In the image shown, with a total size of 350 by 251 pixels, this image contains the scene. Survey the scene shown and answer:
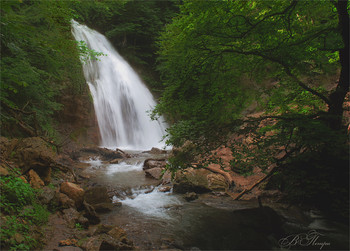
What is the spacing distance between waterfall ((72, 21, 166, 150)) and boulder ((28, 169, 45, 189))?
982cm

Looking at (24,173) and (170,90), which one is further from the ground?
(170,90)

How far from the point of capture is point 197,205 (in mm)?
5980

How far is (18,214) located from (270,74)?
16.0 ft

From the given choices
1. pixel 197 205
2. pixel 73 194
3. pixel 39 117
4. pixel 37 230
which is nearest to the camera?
pixel 37 230

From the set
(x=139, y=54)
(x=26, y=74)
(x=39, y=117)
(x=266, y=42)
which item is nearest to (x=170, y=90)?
(x=266, y=42)

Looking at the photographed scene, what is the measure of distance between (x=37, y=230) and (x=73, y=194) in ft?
4.88

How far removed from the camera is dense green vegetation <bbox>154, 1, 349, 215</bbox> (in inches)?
115

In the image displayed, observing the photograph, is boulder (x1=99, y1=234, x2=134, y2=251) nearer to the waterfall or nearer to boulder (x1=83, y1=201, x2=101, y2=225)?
boulder (x1=83, y1=201, x2=101, y2=225)

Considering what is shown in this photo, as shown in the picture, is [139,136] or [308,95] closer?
[308,95]

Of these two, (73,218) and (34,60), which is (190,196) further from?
(34,60)

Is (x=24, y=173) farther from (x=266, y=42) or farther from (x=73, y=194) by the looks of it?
(x=266, y=42)

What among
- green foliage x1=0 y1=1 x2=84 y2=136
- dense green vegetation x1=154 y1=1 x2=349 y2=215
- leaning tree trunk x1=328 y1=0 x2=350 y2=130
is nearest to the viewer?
dense green vegetation x1=154 y1=1 x2=349 y2=215

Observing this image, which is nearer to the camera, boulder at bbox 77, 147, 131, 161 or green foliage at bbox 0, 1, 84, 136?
green foliage at bbox 0, 1, 84, 136
